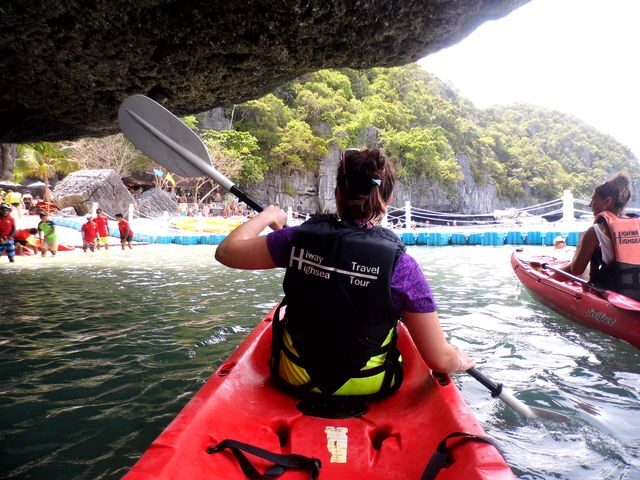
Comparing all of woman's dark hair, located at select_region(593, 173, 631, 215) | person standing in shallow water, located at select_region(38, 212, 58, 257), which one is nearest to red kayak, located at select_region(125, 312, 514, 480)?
woman's dark hair, located at select_region(593, 173, 631, 215)

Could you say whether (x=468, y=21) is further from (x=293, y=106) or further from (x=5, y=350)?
(x=293, y=106)

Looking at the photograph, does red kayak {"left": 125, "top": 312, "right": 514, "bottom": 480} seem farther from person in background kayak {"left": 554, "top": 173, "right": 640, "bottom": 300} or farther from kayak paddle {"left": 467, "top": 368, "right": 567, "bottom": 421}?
person in background kayak {"left": 554, "top": 173, "right": 640, "bottom": 300}

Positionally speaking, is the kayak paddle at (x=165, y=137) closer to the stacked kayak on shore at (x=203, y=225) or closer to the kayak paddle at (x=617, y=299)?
the kayak paddle at (x=617, y=299)

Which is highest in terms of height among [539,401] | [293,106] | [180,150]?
[293,106]

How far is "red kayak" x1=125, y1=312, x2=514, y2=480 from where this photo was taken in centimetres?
132

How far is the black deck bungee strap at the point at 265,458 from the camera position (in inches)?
56.3

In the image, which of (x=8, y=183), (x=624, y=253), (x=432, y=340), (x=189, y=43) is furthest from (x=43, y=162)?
(x=432, y=340)

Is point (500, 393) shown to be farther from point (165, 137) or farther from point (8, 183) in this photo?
point (8, 183)

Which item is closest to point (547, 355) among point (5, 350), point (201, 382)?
point (201, 382)

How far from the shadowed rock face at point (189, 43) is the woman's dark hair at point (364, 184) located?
124 inches

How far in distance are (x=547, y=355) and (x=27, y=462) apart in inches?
144

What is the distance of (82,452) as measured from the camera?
2088mm

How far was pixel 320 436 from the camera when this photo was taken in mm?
1689

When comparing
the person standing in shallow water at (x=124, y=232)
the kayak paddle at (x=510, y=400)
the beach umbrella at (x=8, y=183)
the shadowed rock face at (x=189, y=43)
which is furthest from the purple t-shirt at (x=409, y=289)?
the beach umbrella at (x=8, y=183)
